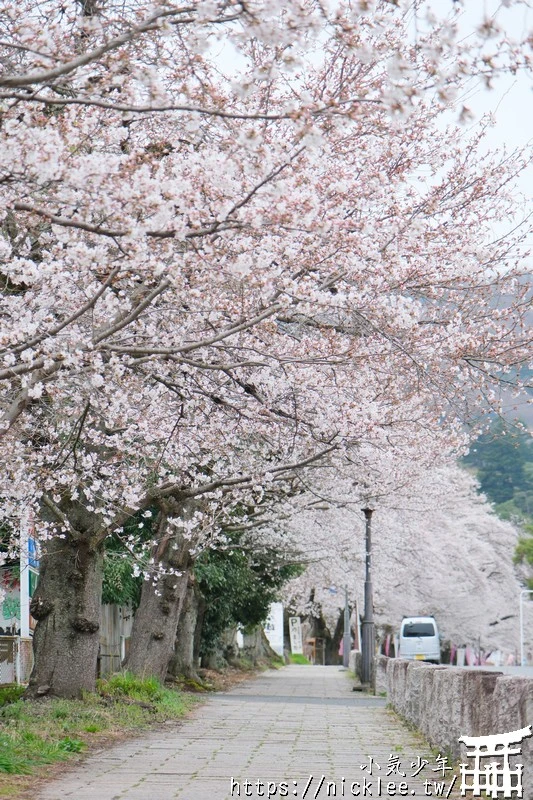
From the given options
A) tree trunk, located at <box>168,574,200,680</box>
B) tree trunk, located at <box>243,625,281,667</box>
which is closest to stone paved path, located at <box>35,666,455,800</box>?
tree trunk, located at <box>168,574,200,680</box>

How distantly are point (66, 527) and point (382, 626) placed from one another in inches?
1709

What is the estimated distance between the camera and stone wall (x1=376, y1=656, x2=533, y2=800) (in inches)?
274

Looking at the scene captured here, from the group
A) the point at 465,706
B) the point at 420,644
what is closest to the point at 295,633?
the point at 420,644

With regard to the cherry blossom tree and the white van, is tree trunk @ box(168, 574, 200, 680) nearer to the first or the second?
the cherry blossom tree

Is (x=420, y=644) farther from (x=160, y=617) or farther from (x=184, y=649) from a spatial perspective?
(x=160, y=617)

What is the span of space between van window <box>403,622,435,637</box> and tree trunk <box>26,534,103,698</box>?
26741mm

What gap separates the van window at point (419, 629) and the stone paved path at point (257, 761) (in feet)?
75.8

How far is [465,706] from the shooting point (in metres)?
8.89

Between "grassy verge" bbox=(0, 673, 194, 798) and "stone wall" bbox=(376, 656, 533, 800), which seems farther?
"grassy verge" bbox=(0, 673, 194, 798)

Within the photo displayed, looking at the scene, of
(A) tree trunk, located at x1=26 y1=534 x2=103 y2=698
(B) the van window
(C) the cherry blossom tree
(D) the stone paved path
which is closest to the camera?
(C) the cherry blossom tree

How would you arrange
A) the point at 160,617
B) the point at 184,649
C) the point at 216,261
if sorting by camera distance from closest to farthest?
the point at 216,261 → the point at 160,617 → the point at 184,649

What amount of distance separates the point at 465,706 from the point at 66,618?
22.6ft

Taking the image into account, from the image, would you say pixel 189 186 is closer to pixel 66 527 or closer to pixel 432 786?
pixel 432 786

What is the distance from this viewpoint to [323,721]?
625 inches
